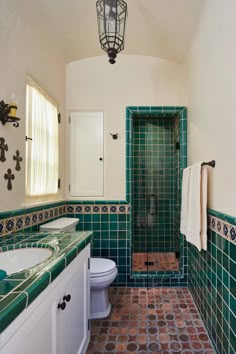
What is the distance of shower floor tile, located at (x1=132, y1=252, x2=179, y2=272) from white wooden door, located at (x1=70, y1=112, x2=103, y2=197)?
3.51 ft

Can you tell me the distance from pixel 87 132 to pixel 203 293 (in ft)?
6.55

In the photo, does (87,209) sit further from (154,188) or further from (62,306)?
(62,306)

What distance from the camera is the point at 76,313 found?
4.42 ft

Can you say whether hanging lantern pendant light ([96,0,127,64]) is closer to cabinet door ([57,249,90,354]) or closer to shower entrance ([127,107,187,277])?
cabinet door ([57,249,90,354])

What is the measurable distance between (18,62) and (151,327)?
2.28 meters

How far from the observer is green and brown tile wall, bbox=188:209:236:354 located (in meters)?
1.32

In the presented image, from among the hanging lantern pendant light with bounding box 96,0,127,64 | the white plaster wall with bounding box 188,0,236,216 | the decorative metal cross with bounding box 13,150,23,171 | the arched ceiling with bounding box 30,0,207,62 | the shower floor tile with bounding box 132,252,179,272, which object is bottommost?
the shower floor tile with bounding box 132,252,179,272

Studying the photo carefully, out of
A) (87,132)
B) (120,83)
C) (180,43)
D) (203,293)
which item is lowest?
(203,293)

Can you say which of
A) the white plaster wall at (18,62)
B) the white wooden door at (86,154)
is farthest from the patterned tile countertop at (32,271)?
the white wooden door at (86,154)

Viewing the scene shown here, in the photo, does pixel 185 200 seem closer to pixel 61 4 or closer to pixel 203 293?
pixel 203 293

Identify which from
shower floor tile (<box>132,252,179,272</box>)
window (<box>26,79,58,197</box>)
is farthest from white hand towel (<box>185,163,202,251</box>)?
window (<box>26,79,58,197</box>)

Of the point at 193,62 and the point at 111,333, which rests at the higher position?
the point at 193,62

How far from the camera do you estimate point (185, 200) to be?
2164 millimetres

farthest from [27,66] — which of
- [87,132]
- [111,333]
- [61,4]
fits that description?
[111,333]
